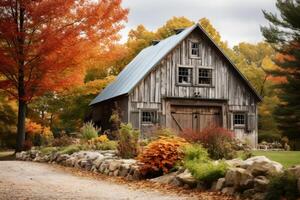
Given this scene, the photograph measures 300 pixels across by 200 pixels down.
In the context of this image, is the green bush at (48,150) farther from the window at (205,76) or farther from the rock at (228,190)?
the rock at (228,190)

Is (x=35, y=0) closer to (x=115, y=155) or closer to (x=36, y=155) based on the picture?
(x=36, y=155)

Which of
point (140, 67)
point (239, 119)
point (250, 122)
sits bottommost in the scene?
point (250, 122)

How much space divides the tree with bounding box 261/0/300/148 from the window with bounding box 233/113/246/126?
3035 mm

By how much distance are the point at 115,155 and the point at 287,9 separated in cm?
1776

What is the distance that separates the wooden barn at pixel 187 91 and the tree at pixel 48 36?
3.46 meters

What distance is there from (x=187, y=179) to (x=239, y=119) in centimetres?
1676

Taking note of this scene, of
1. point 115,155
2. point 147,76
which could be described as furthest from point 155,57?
point 115,155

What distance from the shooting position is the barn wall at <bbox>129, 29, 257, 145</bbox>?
24328 mm

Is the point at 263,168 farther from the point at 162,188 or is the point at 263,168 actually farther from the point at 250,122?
the point at 250,122

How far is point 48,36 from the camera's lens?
800 inches

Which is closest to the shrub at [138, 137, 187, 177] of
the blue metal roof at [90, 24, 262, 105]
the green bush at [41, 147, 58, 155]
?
the green bush at [41, 147, 58, 155]

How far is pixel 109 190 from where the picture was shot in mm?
10094

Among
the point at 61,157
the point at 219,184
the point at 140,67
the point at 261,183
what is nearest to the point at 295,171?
the point at 261,183

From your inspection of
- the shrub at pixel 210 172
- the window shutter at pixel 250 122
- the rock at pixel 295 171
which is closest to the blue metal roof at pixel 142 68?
the window shutter at pixel 250 122
